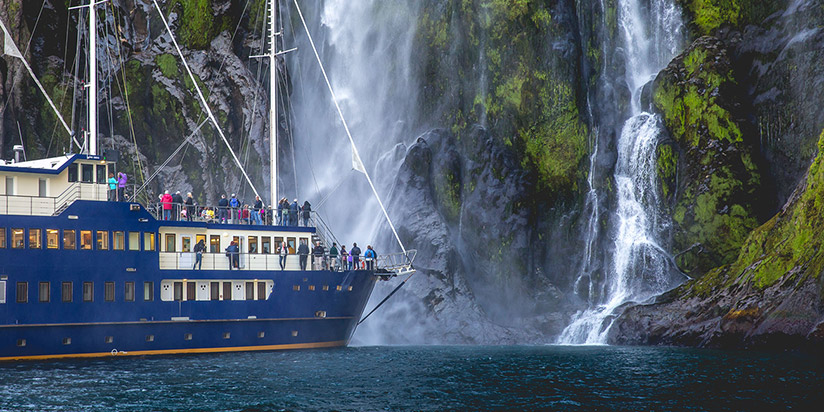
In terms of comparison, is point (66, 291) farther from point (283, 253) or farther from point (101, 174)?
point (283, 253)

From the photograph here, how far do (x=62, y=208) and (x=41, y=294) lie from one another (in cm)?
395

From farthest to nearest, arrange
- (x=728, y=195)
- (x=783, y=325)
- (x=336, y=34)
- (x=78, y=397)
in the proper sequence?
1. (x=336, y=34)
2. (x=728, y=195)
3. (x=783, y=325)
4. (x=78, y=397)

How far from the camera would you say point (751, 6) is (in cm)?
5319

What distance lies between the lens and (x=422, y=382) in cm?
3209

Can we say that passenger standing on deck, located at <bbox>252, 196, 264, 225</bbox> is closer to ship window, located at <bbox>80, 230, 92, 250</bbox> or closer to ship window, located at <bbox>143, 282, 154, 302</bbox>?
ship window, located at <bbox>143, 282, 154, 302</bbox>

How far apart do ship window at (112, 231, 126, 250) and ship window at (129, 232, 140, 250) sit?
0.36 metres

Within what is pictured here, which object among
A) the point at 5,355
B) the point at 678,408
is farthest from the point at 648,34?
the point at 5,355

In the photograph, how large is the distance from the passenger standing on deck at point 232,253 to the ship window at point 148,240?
3699 millimetres

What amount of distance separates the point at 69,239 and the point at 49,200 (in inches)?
91.8

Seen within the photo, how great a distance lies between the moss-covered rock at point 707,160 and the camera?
4984 cm

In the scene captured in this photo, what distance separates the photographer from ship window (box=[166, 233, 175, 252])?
42281mm

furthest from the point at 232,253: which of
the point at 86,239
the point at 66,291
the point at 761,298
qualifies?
the point at 761,298

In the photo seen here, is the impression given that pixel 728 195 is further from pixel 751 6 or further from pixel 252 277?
pixel 252 277

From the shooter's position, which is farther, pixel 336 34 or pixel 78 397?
pixel 336 34
